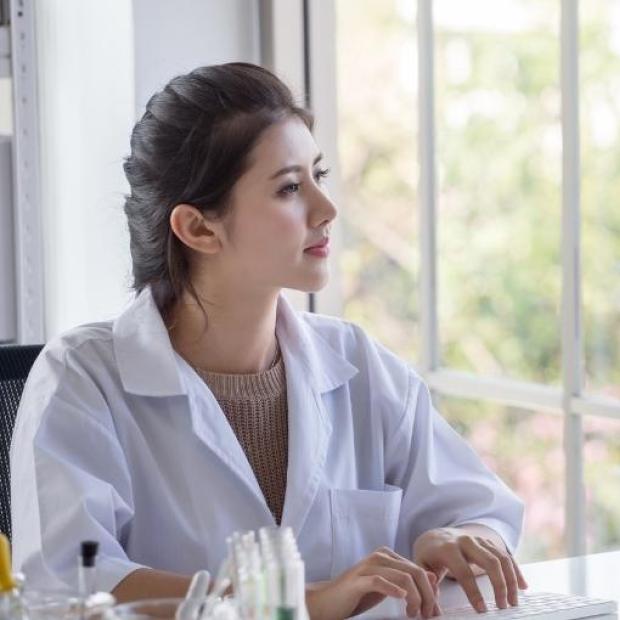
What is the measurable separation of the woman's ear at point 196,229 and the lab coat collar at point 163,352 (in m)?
→ 0.09

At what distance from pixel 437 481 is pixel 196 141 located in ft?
1.82

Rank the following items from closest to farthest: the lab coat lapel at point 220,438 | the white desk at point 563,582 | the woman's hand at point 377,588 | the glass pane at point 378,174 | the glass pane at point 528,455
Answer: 1. the woman's hand at point 377,588
2. the white desk at point 563,582
3. the lab coat lapel at point 220,438
4. the glass pane at point 528,455
5. the glass pane at point 378,174

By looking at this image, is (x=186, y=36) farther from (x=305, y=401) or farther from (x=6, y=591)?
(x=6, y=591)

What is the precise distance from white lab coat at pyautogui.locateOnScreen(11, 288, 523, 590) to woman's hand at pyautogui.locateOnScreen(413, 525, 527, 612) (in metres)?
0.14

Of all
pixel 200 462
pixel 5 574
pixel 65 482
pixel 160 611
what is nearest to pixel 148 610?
pixel 160 611

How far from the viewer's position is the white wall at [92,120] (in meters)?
3.25

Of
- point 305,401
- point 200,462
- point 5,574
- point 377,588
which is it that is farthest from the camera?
point 305,401

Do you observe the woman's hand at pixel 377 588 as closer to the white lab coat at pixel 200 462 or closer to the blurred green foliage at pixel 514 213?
the white lab coat at pixel 200 462

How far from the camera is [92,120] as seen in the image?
3312mm

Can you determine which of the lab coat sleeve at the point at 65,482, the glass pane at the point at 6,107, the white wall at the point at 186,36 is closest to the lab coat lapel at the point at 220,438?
the lab coat sleeve at the point at 65,482

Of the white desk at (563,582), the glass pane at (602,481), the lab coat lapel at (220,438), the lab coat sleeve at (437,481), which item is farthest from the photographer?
the glass pane at (602,481)

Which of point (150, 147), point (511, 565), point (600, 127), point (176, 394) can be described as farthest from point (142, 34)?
point (511, 565)

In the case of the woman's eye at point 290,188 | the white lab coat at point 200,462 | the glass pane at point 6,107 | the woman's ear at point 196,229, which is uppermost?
the glass pane at point 6,107

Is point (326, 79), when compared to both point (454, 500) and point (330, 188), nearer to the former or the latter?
point (330, 188)
